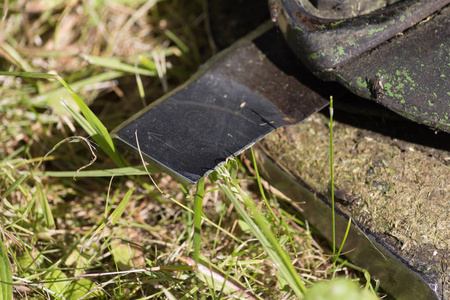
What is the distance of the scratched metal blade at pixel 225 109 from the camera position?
1105 millimetres

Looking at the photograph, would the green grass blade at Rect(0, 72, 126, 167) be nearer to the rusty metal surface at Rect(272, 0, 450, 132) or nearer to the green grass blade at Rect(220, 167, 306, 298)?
the green grass blade at Rect(220, 167, 306, 298)

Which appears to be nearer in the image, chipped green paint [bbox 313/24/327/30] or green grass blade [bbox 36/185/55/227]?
chipped green paint [bbox 313/24/327/30]

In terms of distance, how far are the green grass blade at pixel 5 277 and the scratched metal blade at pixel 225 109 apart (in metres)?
0.39

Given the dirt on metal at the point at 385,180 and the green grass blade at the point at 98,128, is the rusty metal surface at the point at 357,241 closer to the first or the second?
the dirt on metal at the point at 385,180

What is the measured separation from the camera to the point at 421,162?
117 cm

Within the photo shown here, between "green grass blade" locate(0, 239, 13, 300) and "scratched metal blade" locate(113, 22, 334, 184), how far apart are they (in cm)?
39

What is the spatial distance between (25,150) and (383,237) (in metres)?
1.19

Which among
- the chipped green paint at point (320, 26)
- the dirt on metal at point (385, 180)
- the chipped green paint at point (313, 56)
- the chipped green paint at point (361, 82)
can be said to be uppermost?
the chipped green paint at point (320, 26)

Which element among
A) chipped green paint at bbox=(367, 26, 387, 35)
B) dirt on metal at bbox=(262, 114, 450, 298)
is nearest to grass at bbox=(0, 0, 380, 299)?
dirt on metal at bbox=(262, 114, 450, 298)

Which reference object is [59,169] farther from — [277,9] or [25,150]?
[277,9]

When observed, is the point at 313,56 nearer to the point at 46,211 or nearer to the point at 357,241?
A: the point at 357,241

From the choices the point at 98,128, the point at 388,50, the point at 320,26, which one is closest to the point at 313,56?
the point at 320,26

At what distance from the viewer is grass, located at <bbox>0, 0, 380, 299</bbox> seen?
1144 millimetres

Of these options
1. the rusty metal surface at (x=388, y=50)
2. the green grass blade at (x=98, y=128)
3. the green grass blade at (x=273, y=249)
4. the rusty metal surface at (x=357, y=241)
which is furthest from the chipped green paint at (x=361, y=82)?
the green grass blade at (x=98, y=128)
